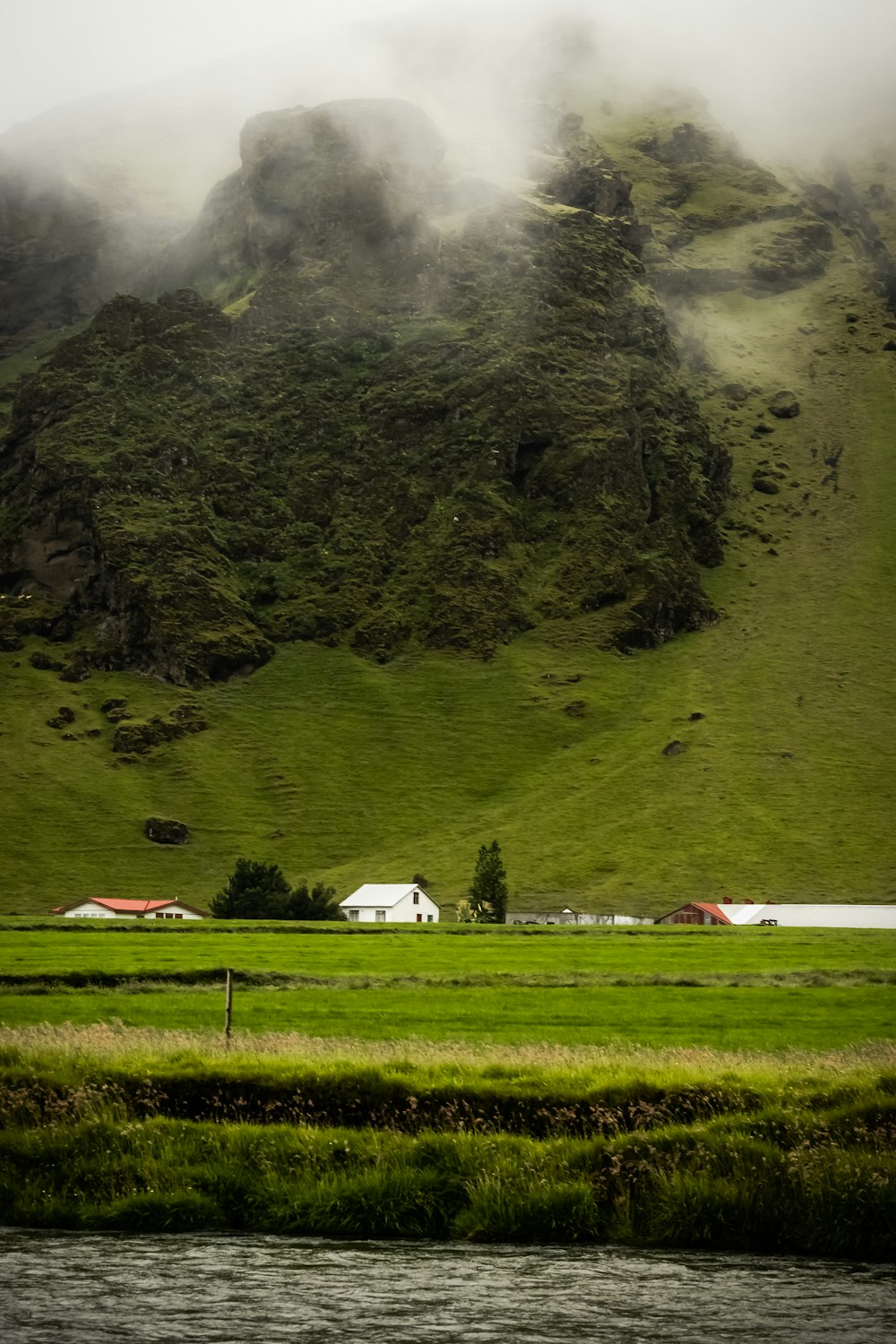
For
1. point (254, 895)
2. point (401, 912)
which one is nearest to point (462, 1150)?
point (254, 895)

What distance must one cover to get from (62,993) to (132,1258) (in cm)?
3776

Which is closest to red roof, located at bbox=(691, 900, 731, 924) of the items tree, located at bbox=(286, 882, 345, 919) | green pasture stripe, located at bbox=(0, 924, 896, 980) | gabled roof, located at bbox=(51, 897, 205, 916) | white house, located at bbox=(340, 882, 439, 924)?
white house, located at bbox=(340, 882, 439, 924)

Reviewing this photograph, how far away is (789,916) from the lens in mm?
139500

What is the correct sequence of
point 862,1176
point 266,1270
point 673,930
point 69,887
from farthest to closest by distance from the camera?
point 69,887 < point 673,930 < point 862,1176 < point 266,1270

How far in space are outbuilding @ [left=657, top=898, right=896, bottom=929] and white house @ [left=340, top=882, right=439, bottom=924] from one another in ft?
91.2

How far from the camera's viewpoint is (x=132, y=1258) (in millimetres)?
20703

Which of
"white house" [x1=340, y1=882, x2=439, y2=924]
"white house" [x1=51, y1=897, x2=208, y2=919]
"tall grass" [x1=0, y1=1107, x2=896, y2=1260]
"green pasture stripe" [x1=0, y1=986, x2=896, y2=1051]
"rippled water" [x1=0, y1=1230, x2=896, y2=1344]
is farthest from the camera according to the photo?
"white house" [x1=51, y1=897, x2=208, y2=919]

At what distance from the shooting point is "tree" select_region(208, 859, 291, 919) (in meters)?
144

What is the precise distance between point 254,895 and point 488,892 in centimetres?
2605

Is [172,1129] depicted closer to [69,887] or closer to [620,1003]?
[620,1003]

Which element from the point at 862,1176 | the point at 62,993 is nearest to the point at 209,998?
the point at 62,993

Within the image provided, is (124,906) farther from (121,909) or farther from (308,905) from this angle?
(308,905)

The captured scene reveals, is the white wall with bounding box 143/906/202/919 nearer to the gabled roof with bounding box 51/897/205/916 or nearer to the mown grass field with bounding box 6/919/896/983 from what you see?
the gabled roof with bounding box 51/897/205/916

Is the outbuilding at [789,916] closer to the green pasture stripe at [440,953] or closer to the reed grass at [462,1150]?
the green pasture stripe at [440,953]
